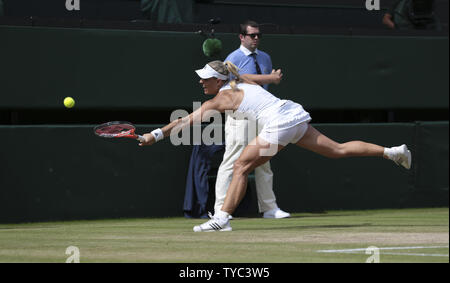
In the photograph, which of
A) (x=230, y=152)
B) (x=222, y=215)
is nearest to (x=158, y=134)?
(x=222, y=215)

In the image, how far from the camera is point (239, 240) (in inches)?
310

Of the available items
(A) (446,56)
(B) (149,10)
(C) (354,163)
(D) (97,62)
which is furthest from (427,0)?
(D) (97,62)

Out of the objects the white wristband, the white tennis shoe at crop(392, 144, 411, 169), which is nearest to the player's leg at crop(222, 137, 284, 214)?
the white wristband

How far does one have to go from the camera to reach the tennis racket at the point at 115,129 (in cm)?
845

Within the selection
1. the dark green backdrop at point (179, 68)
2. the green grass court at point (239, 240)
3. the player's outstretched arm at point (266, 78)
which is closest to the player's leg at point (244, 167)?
the green grass court at point (239, 240)

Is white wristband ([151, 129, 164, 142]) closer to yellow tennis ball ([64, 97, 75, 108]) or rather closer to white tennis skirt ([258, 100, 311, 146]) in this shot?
white tennis skirt ([258, 100, 311, 146])

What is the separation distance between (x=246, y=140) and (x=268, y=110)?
1.63 metres

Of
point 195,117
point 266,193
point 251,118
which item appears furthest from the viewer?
point 266,193

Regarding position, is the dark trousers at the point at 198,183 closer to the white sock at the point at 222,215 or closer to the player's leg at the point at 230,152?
the player's leg at the point at 230,152

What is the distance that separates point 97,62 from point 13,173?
1.62 meters

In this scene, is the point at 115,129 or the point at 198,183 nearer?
the point at 115,129

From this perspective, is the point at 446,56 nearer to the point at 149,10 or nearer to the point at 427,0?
the point at 427,0

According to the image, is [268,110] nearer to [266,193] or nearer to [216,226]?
[216,226]

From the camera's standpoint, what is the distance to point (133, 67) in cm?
1105
